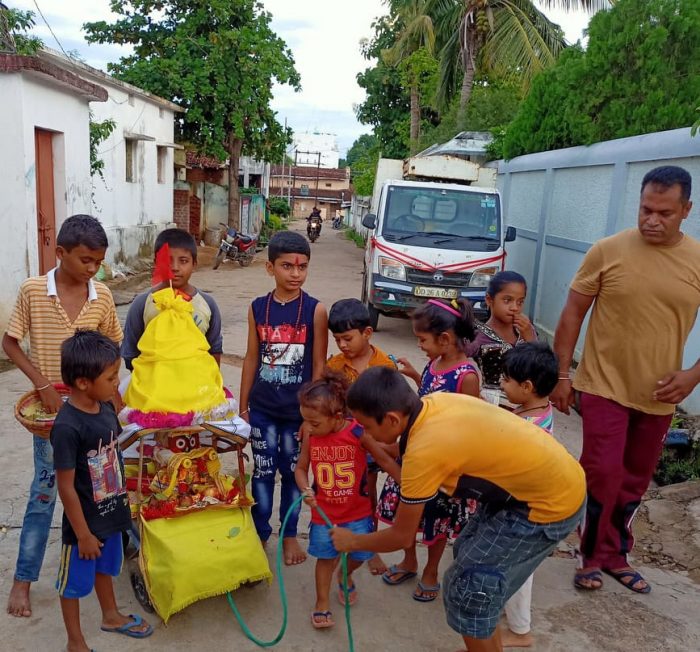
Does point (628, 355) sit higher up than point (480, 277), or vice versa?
point (628, 355)

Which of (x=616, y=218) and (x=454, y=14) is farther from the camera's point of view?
(x=454, y=14)

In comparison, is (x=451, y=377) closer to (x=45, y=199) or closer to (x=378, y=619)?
(x=378, y=619)

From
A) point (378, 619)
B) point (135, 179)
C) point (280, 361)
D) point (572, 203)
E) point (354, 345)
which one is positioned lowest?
point (378, 619)

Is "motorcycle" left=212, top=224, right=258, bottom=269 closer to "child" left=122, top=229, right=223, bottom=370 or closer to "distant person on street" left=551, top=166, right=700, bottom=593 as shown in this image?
"child" left=122, top=229, right=223, bottom=370

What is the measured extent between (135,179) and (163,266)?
13028 mm

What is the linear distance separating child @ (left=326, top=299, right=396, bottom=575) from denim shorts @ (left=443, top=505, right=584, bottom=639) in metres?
0.74

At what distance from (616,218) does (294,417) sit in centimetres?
534

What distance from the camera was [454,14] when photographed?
18031 mm

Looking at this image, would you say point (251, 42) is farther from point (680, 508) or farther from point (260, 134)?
point (680, 508)

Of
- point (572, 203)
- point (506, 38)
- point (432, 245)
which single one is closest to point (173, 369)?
point (432, 245)

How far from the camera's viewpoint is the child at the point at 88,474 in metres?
2.35

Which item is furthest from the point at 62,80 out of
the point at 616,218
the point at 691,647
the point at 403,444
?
the point at 691,647

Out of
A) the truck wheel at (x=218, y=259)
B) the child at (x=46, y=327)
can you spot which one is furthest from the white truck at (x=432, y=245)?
the truck wheel at (x=218, y=259)

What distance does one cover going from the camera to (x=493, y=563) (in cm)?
223
